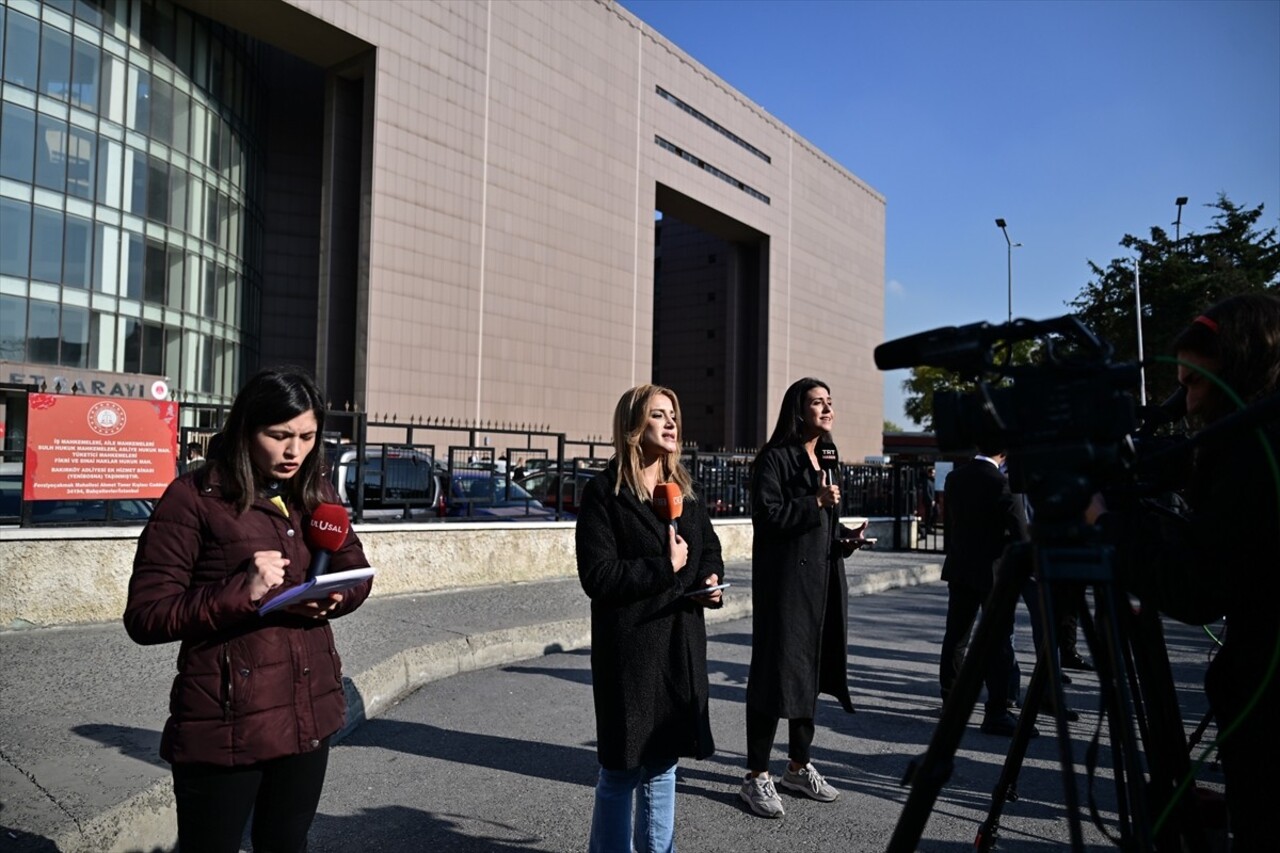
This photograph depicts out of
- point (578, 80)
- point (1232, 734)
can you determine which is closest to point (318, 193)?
point (578, 80)

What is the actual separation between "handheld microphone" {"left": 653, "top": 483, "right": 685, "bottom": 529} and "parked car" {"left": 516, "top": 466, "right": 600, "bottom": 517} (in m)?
8.51

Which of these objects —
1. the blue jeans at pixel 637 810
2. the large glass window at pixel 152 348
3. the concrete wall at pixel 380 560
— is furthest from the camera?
the large glass window at pixel 152 348

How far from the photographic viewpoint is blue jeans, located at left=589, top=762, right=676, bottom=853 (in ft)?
10.1

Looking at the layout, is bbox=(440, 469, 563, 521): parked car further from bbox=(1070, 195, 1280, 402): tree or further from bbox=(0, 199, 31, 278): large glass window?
bbox=(0, 199, 31, 278): large glass window

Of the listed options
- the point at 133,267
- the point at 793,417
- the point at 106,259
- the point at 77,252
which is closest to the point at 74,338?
the point at 77,252

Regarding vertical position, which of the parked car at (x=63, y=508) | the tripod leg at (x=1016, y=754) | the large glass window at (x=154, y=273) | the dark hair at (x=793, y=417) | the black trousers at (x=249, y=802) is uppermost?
the large glass window at (x=154, y=273)

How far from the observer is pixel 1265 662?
194 cm

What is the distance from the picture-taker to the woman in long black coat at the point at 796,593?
4113 millimetres

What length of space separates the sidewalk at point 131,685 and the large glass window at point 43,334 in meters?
24.7

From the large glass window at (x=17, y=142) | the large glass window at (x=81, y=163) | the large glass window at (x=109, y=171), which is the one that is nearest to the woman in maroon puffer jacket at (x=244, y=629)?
the large glass window at (x=17, y=142)

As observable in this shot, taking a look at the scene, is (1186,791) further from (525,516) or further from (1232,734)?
(525,516)

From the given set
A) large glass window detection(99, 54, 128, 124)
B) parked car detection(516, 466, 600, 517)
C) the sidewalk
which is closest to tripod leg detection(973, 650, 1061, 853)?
the sidewalk

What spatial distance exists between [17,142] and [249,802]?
103ft

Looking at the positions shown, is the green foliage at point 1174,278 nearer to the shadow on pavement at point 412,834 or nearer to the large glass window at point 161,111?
the shadow on pavement at point 412,834
